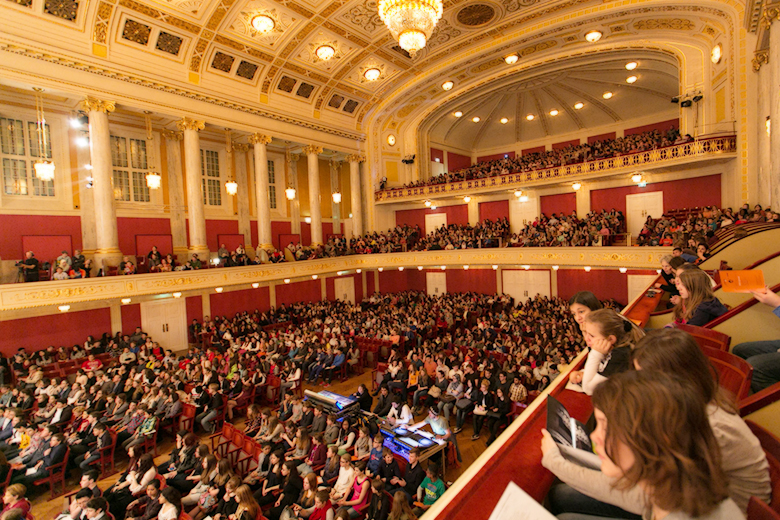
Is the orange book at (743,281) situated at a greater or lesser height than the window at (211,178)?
lesser

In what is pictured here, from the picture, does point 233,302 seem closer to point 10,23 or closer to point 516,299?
point 10,23

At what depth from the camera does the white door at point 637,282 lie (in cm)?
1659

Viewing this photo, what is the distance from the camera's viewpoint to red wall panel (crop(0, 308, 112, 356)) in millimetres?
12414

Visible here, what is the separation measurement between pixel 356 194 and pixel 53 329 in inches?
609

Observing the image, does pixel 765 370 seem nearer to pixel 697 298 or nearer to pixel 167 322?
pixel 697 298

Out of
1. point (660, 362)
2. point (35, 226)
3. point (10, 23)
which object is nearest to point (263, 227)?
point (35, 226)

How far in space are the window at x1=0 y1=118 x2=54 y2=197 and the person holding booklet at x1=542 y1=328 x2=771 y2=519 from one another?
1916cm

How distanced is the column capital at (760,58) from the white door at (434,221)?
14935mm

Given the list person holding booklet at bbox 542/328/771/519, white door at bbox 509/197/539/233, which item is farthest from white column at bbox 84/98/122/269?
white door at bbox 509/197/539/233

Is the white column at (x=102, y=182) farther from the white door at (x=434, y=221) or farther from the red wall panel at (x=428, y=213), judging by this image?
the white door at (x=434, y=221)

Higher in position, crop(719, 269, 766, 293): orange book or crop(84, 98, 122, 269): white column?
crop(84, 98, 122, 269): white column

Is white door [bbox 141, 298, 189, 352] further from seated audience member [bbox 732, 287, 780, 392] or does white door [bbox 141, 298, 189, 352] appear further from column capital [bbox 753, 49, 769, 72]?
column capital [bbox 753, 49, 769, 72]

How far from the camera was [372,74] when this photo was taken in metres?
19.9

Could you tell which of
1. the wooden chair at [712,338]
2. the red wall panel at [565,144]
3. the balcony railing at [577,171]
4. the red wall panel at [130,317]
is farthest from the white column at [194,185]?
the red wall panel at [565,144]
